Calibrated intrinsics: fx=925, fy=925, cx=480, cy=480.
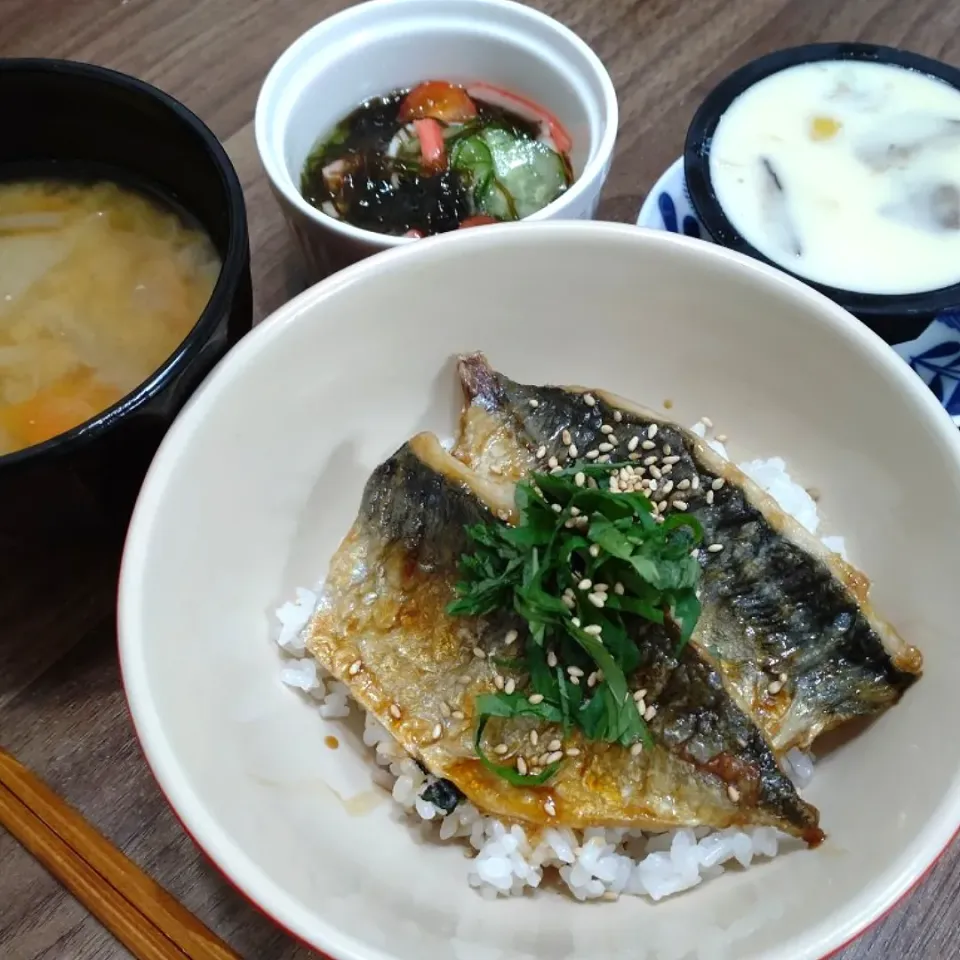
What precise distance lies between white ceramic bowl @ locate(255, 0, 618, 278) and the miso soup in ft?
0.87

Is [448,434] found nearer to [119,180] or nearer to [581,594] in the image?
[581,594]

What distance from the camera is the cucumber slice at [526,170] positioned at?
198 cm

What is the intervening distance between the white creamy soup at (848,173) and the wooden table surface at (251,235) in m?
0.27

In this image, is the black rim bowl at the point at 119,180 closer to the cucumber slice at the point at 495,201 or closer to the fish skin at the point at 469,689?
the fish skin at the point at 469,689

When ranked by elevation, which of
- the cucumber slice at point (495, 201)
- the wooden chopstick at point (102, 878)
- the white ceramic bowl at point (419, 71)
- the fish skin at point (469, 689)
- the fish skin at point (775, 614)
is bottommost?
the wooden chopstick at point (102, 878)

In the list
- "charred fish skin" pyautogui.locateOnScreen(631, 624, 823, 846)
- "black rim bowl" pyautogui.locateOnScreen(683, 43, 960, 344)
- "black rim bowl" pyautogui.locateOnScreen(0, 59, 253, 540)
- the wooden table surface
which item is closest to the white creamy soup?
"black rim bowl" pyautogui.locateOnScreen(683, 43, 960, 344)

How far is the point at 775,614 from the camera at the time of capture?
4.73 feet

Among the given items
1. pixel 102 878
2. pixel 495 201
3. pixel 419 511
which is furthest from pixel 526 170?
pixel 102 878

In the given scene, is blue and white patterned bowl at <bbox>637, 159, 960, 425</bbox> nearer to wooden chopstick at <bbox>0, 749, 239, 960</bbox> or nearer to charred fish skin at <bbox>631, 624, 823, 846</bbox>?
charred fish skin at <bbox>631, 624, 823, 846</bbox>

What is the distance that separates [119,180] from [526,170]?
83 cm

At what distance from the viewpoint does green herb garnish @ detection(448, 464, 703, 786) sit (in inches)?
52.4

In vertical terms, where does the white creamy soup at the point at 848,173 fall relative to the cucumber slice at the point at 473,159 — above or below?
above

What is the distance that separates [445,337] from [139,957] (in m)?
1.14

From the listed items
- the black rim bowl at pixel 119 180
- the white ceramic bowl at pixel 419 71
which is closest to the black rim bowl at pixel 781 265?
the white ceramic bowl at pixel 419 71
